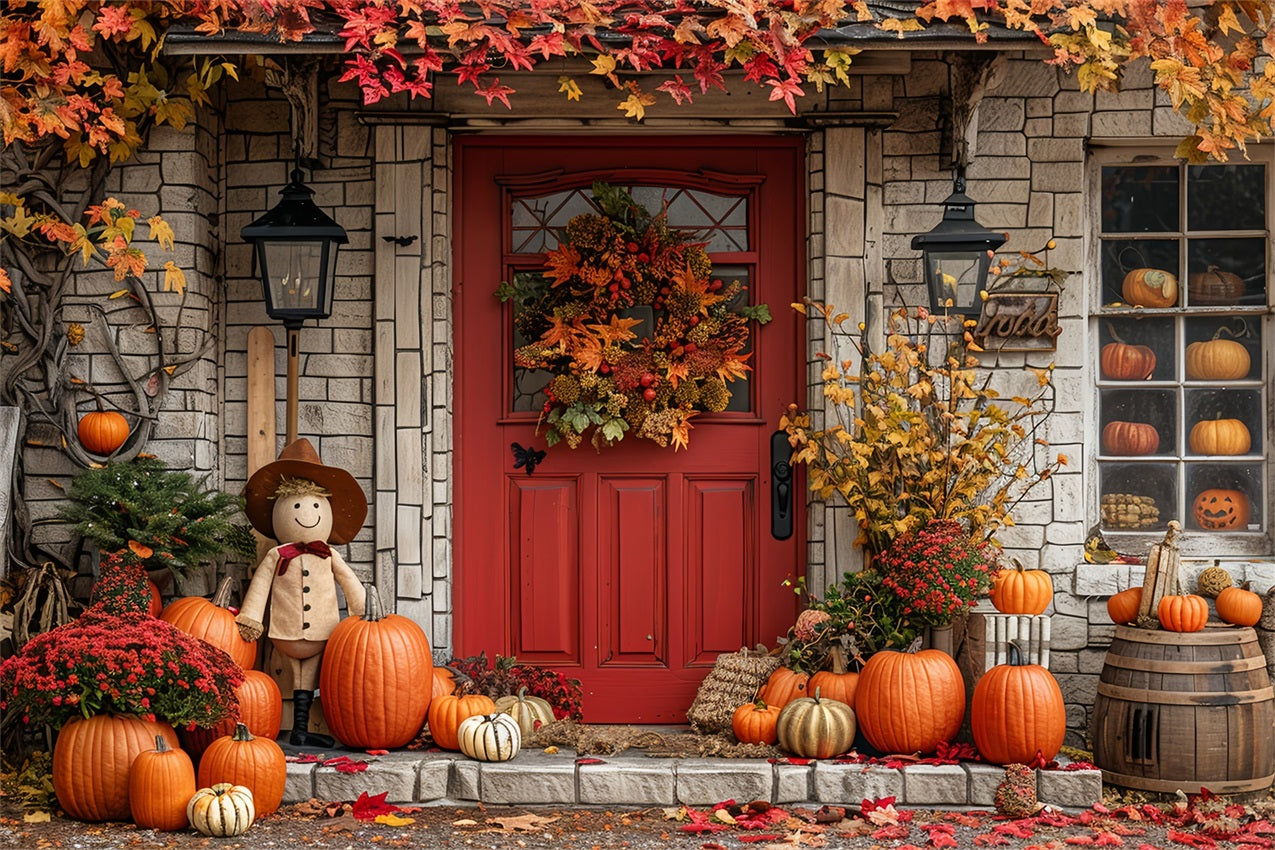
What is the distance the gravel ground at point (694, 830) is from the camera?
443cm

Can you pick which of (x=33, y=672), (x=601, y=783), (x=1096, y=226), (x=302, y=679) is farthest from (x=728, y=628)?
(x=33, y=672)

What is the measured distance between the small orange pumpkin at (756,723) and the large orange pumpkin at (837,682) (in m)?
0.20

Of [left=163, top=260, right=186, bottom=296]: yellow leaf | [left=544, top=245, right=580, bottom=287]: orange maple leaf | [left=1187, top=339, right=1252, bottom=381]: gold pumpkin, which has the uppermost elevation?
[left=544, top=245, right=580, bottom=287]: orange maple leaf

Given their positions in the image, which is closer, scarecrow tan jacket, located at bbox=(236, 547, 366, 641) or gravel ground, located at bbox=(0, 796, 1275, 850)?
gravel ground, located at bbox=(0, 796, 1275, 850)

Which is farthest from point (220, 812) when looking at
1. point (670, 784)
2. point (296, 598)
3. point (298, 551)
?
point (670, 784)

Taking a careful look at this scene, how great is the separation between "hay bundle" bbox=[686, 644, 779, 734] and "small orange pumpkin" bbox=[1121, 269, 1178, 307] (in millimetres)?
2378

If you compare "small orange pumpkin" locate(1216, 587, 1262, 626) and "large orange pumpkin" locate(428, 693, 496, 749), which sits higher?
"small orange pumpkin" locate(1216, 587, 1262, 626)

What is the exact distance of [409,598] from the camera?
5.72m

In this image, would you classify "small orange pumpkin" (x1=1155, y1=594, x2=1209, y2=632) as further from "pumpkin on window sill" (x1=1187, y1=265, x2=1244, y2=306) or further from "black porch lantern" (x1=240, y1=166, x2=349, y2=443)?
"black porch lantern" (x1=240, y1=166, x2=349, y2=443)

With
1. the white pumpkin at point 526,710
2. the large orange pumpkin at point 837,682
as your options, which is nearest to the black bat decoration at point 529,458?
the white pumpkin at point 526,710

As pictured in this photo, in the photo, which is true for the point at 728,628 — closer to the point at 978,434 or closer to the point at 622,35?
the point at 978,434

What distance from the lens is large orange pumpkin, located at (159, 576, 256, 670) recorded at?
511cm

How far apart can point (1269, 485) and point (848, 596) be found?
2087mm

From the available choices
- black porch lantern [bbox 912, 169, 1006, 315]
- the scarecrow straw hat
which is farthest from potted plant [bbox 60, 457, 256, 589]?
black porch lantern [bbox 912, 169, 1006, 315]
